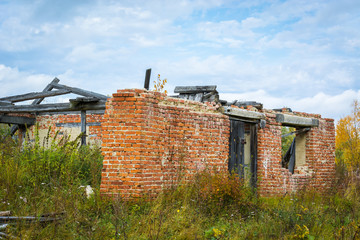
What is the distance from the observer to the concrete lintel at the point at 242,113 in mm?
9406

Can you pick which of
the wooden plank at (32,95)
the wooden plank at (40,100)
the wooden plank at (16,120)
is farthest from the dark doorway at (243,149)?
the wooden plank at (16,120)

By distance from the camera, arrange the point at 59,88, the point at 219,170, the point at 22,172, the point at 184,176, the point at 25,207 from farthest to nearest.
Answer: the point at 59,88 → the point at 219,170 → the point at 184,176 → the point at 22,172 → the point at 25,207

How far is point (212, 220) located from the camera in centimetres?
668

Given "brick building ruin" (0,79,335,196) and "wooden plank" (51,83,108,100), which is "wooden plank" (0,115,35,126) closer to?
"brick building ruin" (0,79,335,196)

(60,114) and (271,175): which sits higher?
(60,114)

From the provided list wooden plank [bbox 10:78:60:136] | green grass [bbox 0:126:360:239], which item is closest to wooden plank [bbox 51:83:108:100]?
wooden plank [bbox 10:78:60:136]

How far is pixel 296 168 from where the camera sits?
1238cm

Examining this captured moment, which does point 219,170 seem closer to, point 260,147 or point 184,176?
point 184,176

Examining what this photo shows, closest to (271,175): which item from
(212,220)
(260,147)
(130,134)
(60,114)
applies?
(260,147)

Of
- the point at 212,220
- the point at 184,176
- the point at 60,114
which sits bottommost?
the point at 212,220

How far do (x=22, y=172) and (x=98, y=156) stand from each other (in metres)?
2.44

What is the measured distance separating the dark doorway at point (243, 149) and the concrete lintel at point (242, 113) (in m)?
0.27

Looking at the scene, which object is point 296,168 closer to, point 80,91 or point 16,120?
point 80,91

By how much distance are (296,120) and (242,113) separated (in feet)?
9.03
